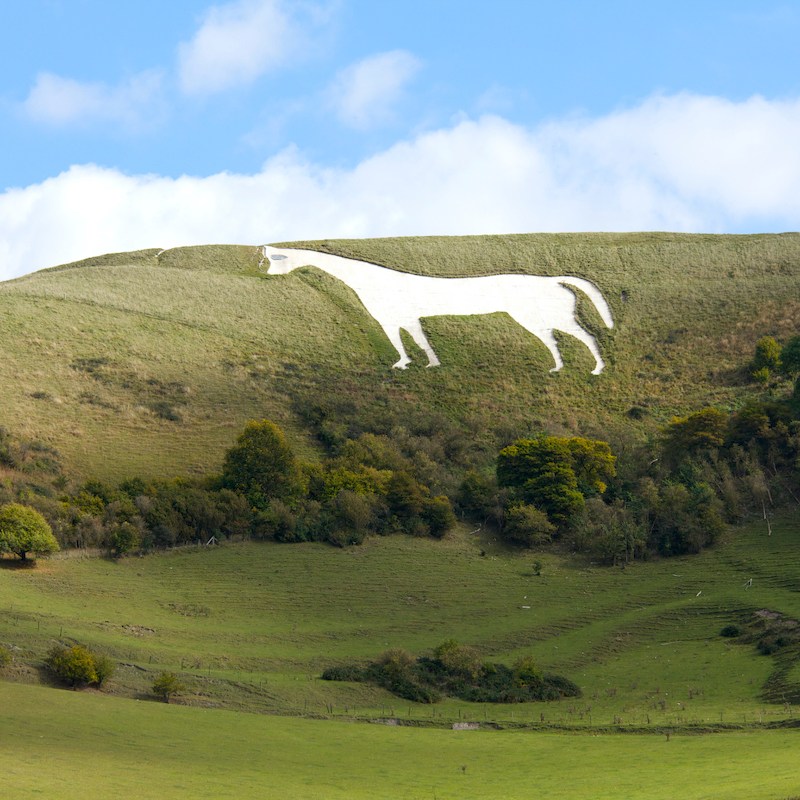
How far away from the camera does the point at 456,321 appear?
236 ft

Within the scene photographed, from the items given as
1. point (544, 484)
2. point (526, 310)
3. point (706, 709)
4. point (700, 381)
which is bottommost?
point (706, 709)

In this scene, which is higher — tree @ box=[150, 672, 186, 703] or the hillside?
the hillside

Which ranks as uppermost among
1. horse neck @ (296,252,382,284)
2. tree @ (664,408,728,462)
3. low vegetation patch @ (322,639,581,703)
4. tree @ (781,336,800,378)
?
horse neck @ (296,252,382,284)

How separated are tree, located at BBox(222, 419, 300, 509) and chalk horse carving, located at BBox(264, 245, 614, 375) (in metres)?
17.7

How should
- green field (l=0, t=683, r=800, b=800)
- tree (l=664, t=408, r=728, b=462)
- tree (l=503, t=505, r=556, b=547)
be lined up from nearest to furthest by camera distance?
1. green field (l=0, t=683, r=800, b=800)
2. tree (l=503, t=505, r=556, b=547)
3. tree (l=664, t=408, r=728, b=462)

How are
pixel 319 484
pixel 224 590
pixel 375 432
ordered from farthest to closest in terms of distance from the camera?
pixel 375 432 → pixel 319 484 → pixel 224 590

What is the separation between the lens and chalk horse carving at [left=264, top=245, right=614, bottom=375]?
70938 mm

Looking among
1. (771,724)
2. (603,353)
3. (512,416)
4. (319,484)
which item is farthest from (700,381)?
(771,724)

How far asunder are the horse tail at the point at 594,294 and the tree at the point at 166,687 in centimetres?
4617

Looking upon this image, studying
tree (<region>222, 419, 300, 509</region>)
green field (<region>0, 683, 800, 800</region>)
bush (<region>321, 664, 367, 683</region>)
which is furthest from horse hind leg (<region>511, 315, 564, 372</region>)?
green field (<region>0, 683, 800, 800</region>)

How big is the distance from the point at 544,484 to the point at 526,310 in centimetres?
2244

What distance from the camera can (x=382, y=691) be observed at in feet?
113

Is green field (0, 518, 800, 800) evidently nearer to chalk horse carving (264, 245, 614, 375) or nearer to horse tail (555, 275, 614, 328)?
chalk horse carving (264, 245, 614, 375)

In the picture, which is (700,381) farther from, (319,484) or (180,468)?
(180,468)
